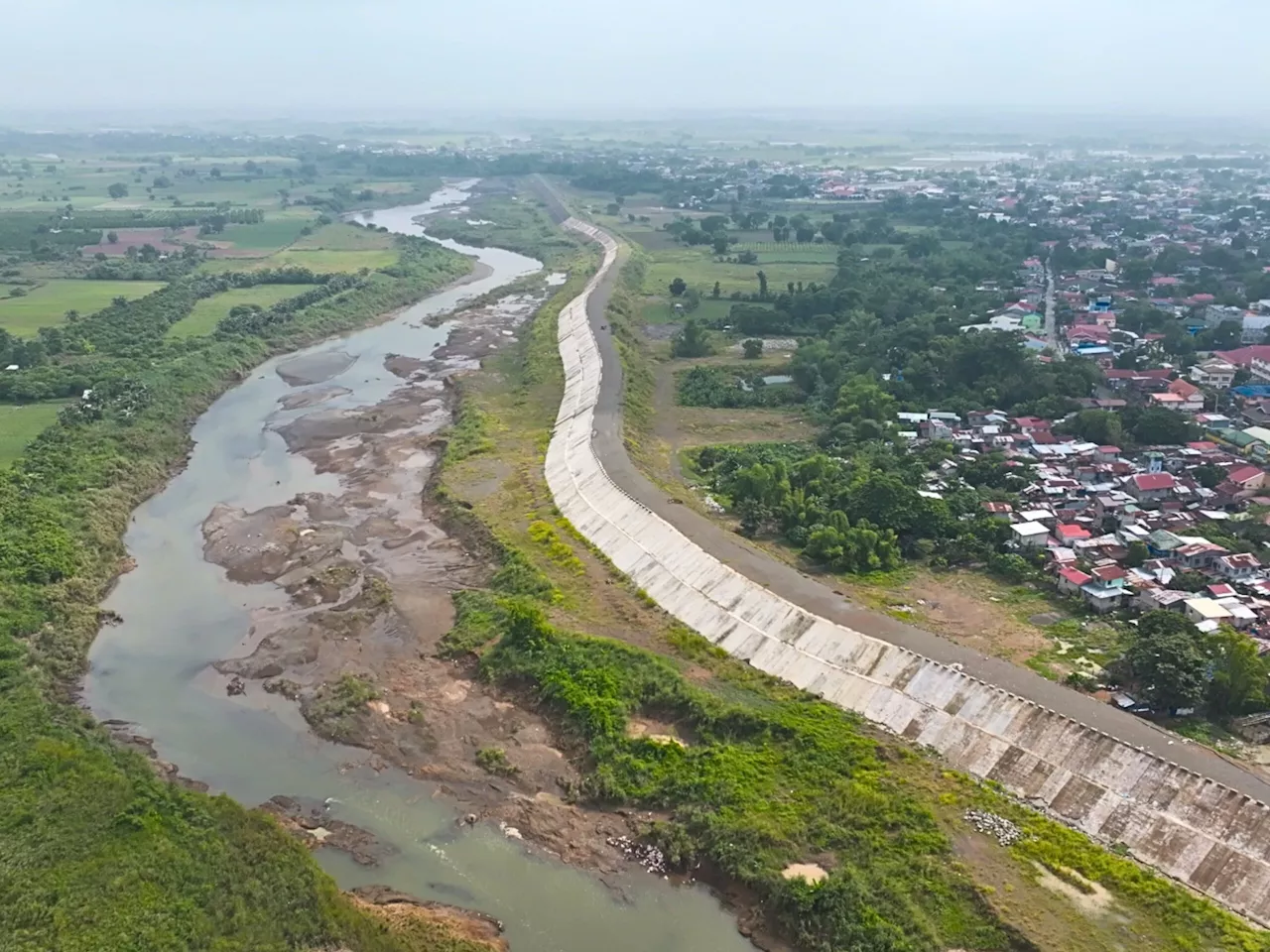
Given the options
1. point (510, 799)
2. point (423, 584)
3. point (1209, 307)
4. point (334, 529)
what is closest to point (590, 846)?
point (510, 799)

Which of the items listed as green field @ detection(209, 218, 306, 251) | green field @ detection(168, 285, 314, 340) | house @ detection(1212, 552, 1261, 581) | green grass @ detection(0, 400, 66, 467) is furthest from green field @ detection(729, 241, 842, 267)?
house @ detection(1212, 552, 1261, 581)

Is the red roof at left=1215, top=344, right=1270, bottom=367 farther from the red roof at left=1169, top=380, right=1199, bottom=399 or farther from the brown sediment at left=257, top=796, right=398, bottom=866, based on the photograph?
the brown sediment at left=257, top=796, right=398, bottom=866

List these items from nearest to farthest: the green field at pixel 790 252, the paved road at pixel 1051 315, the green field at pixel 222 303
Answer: the paved road at pixel 1051 315, the green field at pixel 222 303, the green field at pixel 790 252

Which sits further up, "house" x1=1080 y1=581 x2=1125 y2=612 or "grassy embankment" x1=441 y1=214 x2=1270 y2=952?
"house" x1=1080 y1=581 x2=1125 y2=612

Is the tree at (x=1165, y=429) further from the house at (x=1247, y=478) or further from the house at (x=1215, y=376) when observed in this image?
the house at (x=1215, y=376)

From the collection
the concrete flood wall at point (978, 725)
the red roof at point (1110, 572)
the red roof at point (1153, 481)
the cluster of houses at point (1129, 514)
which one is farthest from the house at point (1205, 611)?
the red roof at point (1153, 481)

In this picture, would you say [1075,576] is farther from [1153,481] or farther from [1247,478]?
[1247,478]
